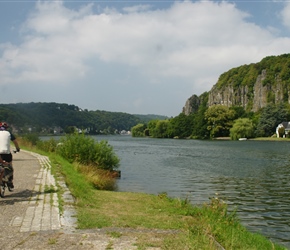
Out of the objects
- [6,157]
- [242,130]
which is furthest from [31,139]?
[242,130]

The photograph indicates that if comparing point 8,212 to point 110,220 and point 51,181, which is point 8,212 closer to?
point 110,220

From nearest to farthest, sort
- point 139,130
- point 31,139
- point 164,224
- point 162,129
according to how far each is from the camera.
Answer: point 164,224, point 31,139, point 162,129, point 139,130

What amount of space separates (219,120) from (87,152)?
10178 centimetres

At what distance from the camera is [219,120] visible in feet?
397

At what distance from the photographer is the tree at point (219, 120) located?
394 ft

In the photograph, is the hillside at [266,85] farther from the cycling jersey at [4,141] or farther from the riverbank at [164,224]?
the cycling jersey at [4,141]

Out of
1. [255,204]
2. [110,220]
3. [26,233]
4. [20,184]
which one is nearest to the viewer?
[26,233]

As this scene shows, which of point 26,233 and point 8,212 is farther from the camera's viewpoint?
point 8,212

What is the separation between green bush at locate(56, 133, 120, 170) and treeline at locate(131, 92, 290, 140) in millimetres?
87170

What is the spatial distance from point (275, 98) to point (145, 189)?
165996 mm

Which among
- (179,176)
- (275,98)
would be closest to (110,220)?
(179,176)

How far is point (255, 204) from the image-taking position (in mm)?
16453

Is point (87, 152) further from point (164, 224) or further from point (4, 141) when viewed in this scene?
point (164, 224)

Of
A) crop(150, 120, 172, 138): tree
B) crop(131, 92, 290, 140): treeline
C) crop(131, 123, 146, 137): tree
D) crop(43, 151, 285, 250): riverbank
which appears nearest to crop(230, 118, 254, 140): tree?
crop(131, 92, 290, 140): treeline
